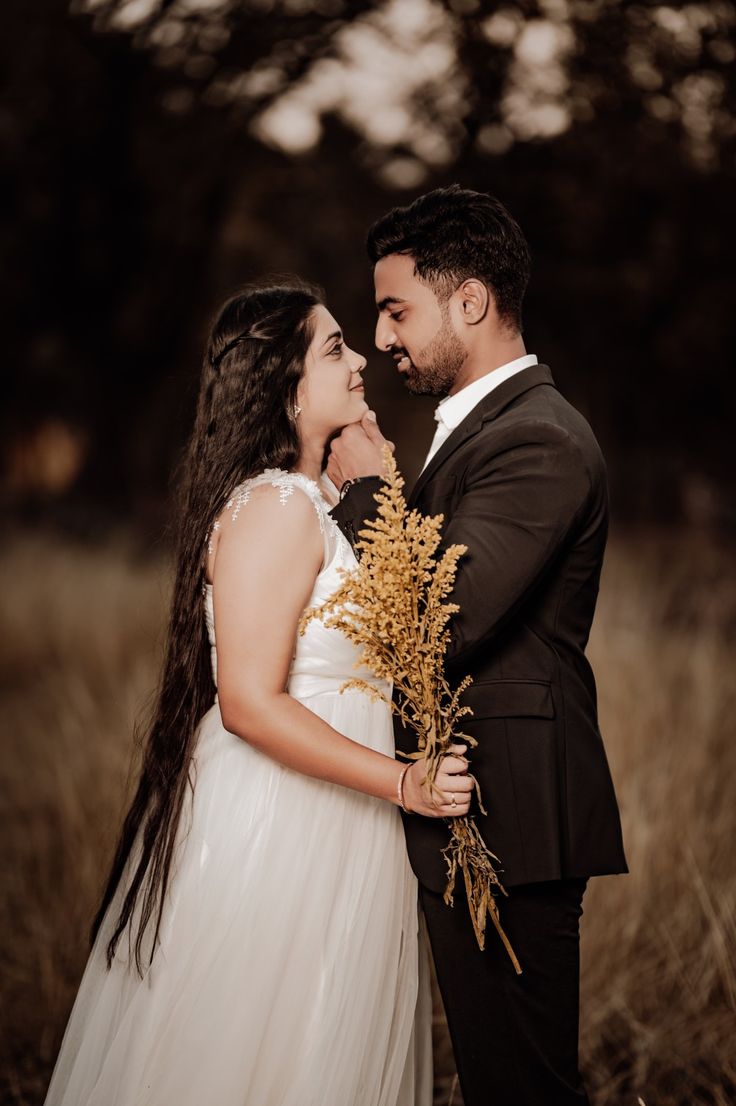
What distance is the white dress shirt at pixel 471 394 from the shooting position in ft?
8.41

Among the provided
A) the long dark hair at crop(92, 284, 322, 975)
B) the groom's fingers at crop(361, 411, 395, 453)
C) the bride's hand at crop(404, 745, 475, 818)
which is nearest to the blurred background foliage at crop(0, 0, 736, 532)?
the long dark hair at crop(92, 284, 322, 975)

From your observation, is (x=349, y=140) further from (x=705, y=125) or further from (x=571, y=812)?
(x=571, y=812)

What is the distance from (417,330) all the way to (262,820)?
1.22m

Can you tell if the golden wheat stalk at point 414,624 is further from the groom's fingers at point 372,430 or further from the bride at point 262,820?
the groom's fingers at point 372,430

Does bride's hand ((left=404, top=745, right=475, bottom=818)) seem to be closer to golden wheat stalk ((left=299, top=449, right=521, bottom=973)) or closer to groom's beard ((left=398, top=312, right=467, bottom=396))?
golden wheat stalk ((left=299, top=449, right=521, bottom=973))

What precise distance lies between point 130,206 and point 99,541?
415cm

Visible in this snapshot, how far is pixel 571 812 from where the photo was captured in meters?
2.33

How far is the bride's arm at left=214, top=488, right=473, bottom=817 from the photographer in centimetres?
226

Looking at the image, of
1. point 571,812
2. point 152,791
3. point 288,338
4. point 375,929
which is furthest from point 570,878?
point 288,338

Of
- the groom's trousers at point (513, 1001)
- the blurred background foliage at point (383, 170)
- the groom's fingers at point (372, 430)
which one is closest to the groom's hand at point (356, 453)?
the groom's fingers at point (372, 430)

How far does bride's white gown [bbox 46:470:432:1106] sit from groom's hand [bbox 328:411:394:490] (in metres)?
0.13

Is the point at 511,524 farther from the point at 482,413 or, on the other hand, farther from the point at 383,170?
the point at 383,170

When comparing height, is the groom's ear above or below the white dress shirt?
above

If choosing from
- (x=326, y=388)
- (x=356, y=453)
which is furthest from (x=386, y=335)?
(x=356, y=453)
